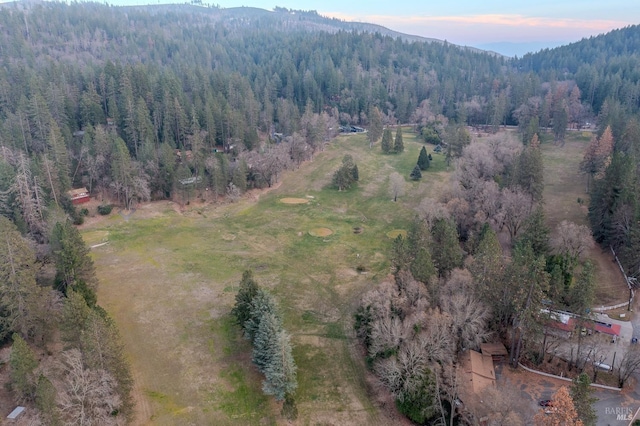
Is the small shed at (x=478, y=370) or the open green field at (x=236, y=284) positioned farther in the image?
the open green field at (x=236, y=284)

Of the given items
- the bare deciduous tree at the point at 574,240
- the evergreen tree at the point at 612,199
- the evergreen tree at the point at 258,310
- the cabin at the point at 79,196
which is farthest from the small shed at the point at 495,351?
the cabin at the point at 79,196

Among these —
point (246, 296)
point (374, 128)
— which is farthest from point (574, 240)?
point (374, 128)

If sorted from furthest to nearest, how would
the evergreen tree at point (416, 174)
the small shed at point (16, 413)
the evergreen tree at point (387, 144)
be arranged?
1. the evergreen tree at point (387, 144)
2. the evergreen tree at point (416, 174)
3. the small shed at point (16, 413)

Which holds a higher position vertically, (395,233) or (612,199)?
(612,199)

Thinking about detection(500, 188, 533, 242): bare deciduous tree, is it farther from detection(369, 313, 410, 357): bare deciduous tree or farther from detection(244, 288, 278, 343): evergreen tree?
detection(244, 288, 278, 343): evergreen tree

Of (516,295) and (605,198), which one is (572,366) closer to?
(516,295)

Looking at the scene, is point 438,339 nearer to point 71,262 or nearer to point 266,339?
point 266,339

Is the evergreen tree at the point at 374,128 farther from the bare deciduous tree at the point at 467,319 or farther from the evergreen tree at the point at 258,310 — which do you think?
the evergreen tree at the point at 258,310
